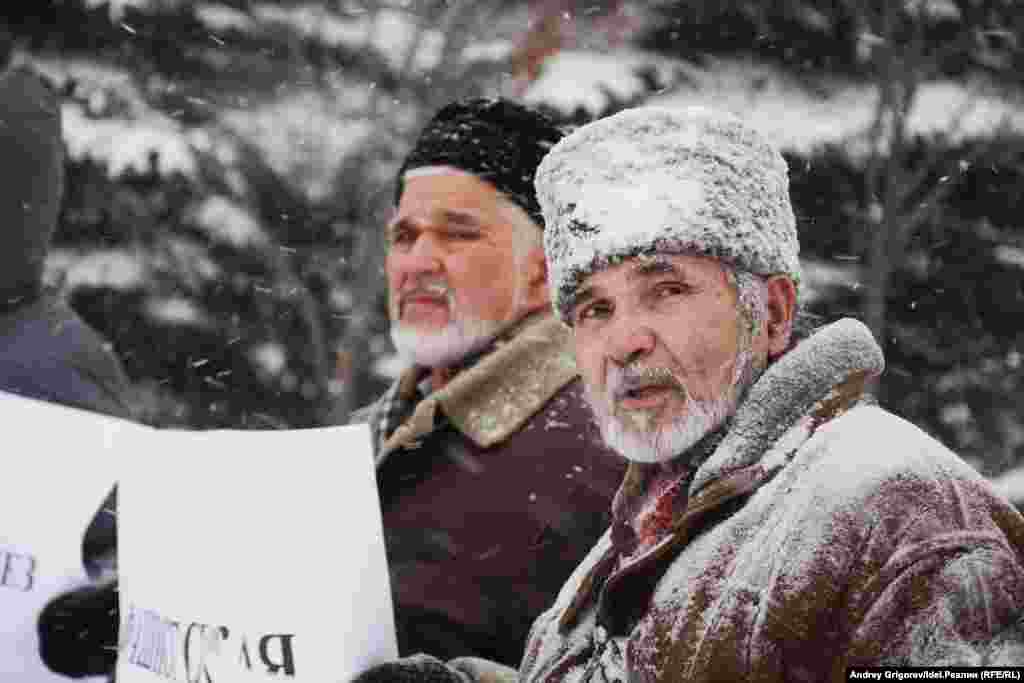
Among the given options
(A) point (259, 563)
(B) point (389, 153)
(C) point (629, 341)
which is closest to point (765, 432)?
(C) point (629, 341)

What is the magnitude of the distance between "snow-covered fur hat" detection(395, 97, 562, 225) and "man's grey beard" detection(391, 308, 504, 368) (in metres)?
0.29

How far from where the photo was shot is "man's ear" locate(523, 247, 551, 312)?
3.25 metres

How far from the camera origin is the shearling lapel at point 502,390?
9.90ft

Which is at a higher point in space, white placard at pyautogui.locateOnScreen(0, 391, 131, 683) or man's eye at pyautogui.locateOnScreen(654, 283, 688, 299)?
man's eye at pyautogui.locateOnScreen(654, 283, 688, 299)

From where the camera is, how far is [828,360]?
2010 mm

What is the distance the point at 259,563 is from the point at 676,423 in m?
0.80

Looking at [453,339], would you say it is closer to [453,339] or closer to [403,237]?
[453,339]

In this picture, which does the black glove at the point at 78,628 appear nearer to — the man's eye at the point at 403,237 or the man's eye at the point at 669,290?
the man's eye at the point at 403,237

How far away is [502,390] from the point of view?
307cm

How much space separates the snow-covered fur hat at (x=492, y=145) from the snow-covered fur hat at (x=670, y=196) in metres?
1.05

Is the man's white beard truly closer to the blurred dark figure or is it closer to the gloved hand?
the blurred dark figure

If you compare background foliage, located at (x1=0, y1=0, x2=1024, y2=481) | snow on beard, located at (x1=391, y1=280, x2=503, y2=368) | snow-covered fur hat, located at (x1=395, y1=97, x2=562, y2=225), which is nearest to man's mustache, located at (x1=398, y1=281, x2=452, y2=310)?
snow on beard, located at (x1=391, y1=280, x2=503, y2=368)

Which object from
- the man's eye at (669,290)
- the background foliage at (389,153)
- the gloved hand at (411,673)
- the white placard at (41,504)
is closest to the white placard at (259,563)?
the gloved hand at (411,673)

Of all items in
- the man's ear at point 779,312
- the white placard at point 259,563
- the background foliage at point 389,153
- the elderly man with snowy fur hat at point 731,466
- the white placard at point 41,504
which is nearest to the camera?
the elderly man with snowy fur hat at point 731,466
